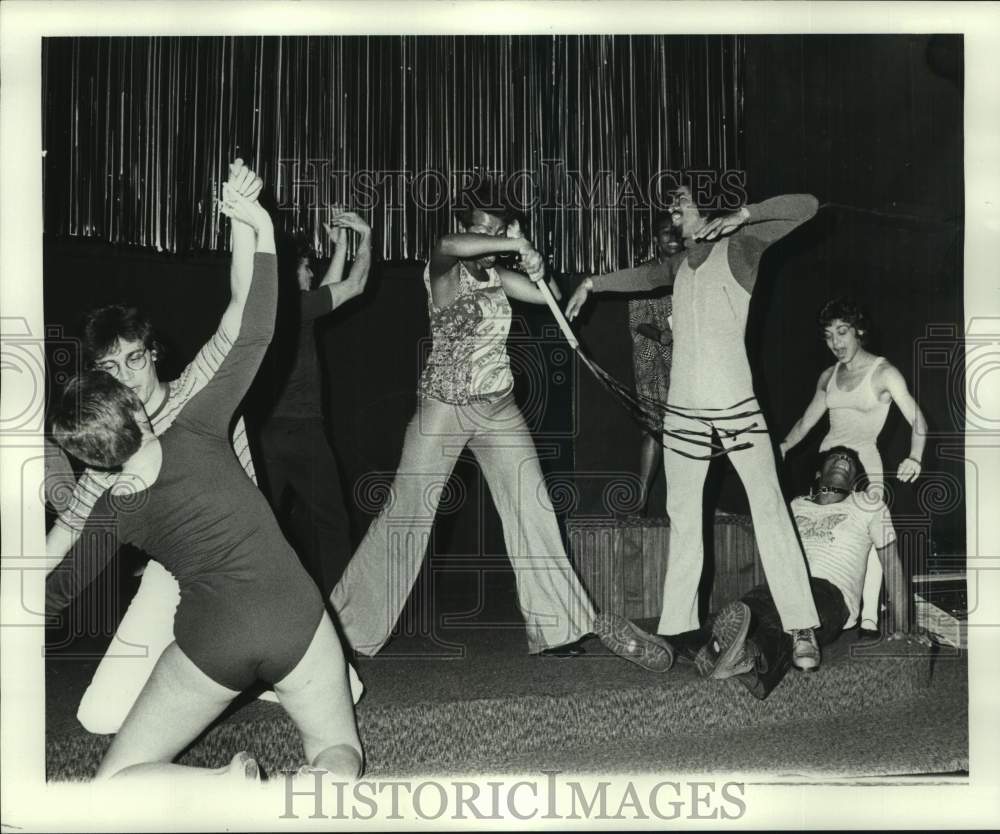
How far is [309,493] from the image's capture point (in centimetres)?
400

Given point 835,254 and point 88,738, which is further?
point 835,254

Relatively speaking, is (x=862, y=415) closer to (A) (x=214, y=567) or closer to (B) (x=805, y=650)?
(B) (x=805, y=650)

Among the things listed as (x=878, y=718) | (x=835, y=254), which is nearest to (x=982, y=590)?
(x=878, y=718)

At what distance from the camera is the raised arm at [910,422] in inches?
161

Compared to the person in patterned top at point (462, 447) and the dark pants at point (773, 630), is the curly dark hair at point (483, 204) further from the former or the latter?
the dark pants at point (773, 630)

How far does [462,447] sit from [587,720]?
3.37 feet

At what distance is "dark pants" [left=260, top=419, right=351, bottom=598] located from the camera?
3971 millimetres

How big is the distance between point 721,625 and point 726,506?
1.37 ft

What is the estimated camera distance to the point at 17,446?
13.0 feet

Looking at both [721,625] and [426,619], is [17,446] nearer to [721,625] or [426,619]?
[426,619]

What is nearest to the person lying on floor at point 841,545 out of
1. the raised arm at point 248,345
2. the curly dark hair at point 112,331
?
the raised arm at point 248,345

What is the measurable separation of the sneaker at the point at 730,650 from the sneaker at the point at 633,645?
0.46ft

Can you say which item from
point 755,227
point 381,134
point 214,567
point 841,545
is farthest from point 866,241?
point 214,567

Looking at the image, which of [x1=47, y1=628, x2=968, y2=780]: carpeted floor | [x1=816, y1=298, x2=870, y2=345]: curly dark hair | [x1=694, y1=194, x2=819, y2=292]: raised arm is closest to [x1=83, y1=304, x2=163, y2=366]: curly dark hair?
[x1=47, y1=628, x2=968, y2=780]: carpeted floor
